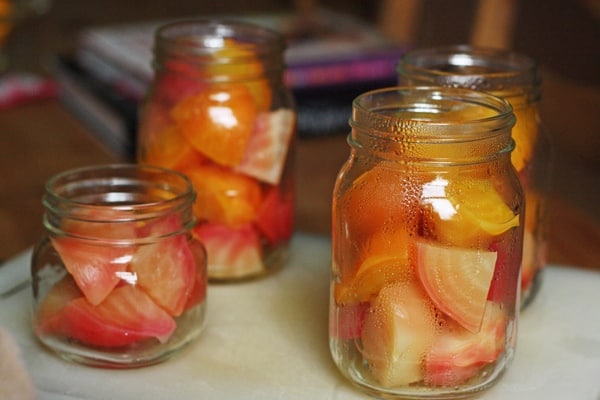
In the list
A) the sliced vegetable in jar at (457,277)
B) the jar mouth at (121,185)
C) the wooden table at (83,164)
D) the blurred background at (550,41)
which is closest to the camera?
the sliced vegetable in jar at (457,277)

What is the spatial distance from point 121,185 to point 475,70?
299mm

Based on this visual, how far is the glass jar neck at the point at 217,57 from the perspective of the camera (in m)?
0.79

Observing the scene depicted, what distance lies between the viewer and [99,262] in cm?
64

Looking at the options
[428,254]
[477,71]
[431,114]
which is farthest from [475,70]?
[428,254]

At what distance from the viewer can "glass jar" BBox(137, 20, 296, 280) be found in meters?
0.77

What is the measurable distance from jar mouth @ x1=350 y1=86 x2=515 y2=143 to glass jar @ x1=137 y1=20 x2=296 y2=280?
0.49 ft

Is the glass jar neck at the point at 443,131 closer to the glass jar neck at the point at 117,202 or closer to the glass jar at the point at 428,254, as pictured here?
the glass jar at the point at 428,254

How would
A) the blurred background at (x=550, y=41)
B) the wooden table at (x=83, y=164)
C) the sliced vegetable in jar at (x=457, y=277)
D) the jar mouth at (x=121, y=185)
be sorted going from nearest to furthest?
1. the sliced vegetable in jar at (x=457, y=277)
2. the jar mouth at (x=121, y=185)
3. the wooden table at (x=83, y=164)
4. the blurred background at (x=550, y=41)

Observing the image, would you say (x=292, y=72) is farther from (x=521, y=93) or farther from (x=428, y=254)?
(x=428, y=254)

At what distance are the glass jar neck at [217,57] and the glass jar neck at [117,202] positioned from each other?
0.34 feet

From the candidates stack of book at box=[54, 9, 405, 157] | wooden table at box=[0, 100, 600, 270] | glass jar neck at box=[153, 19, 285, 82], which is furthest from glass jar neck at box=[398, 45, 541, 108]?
stack of book at box=[54, 9, 405, 157]

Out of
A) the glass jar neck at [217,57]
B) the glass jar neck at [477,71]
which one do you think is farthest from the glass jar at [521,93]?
the glass jar neck at [217,57]

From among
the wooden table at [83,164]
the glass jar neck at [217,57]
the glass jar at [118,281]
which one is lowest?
the wooden table at [83,164]

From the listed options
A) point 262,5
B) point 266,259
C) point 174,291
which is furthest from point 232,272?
point 262,5
